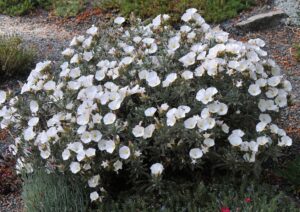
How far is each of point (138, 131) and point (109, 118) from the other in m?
0.21

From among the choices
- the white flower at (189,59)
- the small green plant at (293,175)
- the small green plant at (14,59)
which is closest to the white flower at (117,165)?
the white flower at (189,59)

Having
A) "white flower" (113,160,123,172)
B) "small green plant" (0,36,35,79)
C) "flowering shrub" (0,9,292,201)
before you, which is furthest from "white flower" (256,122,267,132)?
"small green plant" (0,36,35,79)

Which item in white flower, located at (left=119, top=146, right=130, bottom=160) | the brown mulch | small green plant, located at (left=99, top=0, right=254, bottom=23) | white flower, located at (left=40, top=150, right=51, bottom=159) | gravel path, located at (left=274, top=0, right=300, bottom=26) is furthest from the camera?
small green plant, located at (left=99, top=0, right=254, bottom=23)

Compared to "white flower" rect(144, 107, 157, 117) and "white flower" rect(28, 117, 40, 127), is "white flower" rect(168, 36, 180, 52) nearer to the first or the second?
"white flower" rect(144, 107, 157, 117)

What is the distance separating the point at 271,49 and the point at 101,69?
280 centimetres

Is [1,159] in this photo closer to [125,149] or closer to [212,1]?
[125,149]

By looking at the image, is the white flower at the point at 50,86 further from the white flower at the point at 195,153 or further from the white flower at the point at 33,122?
the white flower at the point at 195,153

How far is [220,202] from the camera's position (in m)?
4.03

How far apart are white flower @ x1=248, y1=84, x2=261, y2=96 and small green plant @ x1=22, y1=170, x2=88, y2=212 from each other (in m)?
1.36

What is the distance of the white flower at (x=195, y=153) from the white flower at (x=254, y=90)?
59 cm

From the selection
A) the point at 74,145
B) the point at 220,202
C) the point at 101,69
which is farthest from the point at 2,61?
the point at 220,202

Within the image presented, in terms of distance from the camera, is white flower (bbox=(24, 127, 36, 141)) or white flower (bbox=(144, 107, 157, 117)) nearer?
white flower (bbox=(144, 107, 157, 117))

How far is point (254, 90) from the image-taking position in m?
4.21

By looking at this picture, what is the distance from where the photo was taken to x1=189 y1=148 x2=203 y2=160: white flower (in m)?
3.97
